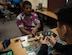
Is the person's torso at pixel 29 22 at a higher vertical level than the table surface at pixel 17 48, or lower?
higher

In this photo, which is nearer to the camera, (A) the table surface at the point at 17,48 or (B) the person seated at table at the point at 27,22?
(A) the table surface at the point at 17,48

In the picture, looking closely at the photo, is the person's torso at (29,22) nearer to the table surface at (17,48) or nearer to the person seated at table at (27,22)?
the person seated at table at (27,22)

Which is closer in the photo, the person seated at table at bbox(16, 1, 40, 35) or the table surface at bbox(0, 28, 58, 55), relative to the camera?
the table surface at bbox(0, 28, 58, 55)

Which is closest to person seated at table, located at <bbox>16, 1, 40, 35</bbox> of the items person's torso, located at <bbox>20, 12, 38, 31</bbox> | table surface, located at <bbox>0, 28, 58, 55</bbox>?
person's torso, located at <bbox>20, 12, 38, 31</bbox>

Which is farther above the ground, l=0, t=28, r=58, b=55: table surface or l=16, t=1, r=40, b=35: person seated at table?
l=16, t=1, r=40, b=35: person seated at table

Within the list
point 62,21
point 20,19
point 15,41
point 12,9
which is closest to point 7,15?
point 12,9

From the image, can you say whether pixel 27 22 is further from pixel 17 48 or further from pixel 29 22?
pixel 17 48

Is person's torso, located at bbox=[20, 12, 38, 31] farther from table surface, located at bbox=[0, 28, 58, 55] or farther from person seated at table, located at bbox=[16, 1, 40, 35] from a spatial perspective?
table surface, located at bbox=[0, 28, 58, 55]

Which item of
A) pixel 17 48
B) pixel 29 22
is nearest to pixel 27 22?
pixel 29 22

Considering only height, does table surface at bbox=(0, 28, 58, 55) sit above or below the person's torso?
below

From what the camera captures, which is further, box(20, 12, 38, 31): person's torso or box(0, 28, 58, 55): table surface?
box(20, 12, 38, 31): person's torso

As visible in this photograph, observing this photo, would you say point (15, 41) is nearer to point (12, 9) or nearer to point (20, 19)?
point (20, 19)

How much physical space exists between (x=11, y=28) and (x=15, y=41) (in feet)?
9.81

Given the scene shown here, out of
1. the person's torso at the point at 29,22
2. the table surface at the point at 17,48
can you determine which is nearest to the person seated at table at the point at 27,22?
the person's torso at the point at 29,22
